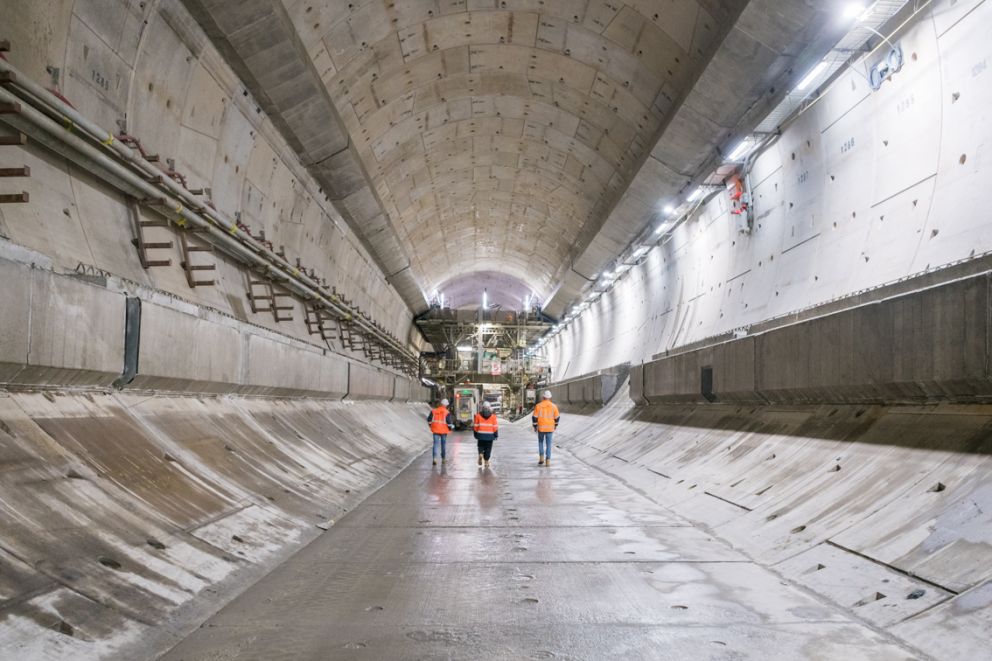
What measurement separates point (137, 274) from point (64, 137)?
6.59 ft

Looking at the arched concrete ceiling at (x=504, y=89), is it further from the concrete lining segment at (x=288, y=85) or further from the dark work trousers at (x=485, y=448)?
the dark work trousers at (x=485, y=448)

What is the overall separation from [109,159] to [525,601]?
534cm

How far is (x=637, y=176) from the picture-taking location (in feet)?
51.5

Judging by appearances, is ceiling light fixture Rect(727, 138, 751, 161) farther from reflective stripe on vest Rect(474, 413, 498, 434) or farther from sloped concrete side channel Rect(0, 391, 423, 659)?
sloped concrete side channel Rect(0, 391, 423, 659)

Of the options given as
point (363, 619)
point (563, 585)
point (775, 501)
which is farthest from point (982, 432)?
point (363, 619)

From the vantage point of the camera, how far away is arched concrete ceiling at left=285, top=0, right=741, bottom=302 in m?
12.0

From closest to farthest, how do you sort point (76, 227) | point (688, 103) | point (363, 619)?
1. point (363, 619)
2. point (76, 227)
3. point (688, 103)

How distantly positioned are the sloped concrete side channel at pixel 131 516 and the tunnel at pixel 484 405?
3 centimetres

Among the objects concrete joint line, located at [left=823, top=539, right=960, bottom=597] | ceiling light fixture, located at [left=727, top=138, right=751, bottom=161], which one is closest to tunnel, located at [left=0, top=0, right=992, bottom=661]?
concrete joint line, located at [left=823, top=539, right=960, bottom=597]

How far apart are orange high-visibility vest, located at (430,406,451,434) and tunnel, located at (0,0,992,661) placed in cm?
17

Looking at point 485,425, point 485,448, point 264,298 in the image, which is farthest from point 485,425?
point 264,298

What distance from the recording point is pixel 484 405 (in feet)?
49.8

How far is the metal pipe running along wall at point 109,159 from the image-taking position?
5.55m

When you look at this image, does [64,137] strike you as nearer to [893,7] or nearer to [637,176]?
[893,7]
